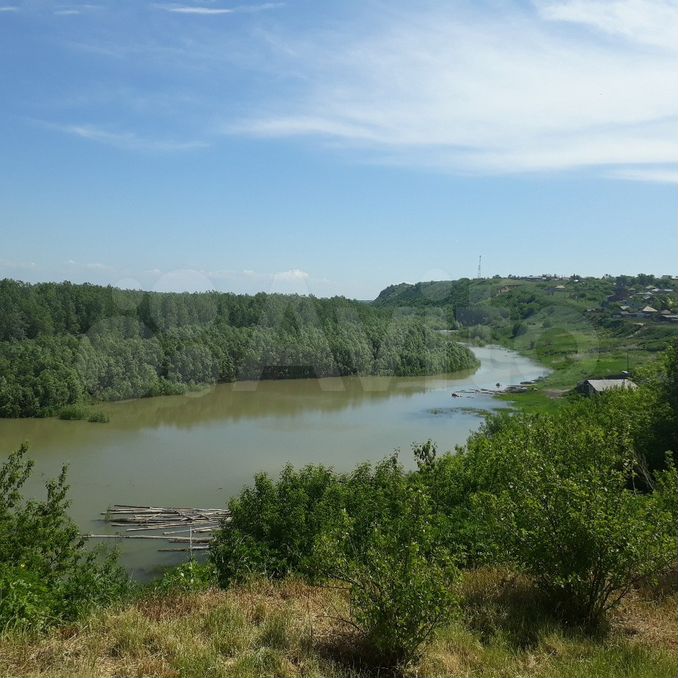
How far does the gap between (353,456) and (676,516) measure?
1533cm

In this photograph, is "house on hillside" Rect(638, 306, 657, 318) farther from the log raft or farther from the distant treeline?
the log raft

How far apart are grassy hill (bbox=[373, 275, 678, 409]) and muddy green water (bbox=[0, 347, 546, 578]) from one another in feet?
17.6

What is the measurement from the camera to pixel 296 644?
3961mm

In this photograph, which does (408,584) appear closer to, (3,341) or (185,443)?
(185,443)

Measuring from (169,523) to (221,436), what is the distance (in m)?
9.99

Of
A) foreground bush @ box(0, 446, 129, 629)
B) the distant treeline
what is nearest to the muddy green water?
the distant treeline

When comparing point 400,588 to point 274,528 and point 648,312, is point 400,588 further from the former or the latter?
point 648,312

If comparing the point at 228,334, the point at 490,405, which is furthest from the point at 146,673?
the point at 228,334

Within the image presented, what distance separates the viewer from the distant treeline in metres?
30.4

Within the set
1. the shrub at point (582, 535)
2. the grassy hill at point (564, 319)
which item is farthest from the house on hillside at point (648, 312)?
the shrub at point (582, 535)

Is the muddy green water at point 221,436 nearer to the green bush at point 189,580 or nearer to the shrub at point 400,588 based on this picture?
the green bush at point 189,580

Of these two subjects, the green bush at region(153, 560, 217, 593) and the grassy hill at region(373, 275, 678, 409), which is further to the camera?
the grassy hill at region(373, 275, 678, 409)

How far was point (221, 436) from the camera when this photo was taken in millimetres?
23625

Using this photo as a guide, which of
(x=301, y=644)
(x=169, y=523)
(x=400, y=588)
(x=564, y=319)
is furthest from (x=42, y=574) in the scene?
(x=564, y=319)
